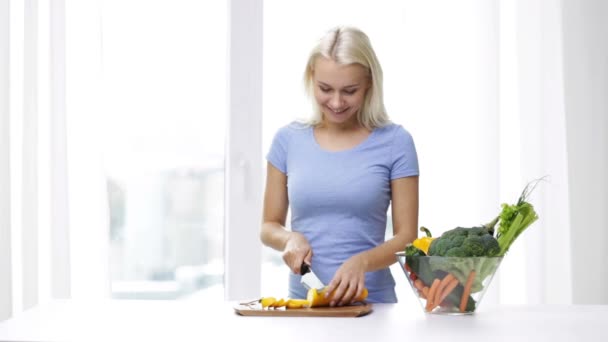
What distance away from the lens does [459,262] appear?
1.75m

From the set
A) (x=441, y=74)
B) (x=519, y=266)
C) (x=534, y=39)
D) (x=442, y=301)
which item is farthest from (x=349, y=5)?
(x=442, y=301)

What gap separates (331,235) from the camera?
2.38 metres

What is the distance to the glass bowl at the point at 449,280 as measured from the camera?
1.75 metres

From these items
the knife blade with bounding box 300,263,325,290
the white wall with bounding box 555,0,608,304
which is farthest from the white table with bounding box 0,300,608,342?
the white wall with bounding box 555,0,608,304

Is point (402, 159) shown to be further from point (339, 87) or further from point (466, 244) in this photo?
point (466, 244)

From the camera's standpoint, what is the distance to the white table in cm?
157

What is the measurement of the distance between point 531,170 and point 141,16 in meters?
1.75

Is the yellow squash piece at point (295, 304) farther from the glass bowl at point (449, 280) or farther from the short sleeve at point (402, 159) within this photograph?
the short sleeve at point (402, 159)

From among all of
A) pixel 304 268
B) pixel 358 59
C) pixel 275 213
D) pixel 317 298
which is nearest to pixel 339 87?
pixel 358 59

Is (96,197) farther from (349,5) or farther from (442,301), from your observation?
(442,301)

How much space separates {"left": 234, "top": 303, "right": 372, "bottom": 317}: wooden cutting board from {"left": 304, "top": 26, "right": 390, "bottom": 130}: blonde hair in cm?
73

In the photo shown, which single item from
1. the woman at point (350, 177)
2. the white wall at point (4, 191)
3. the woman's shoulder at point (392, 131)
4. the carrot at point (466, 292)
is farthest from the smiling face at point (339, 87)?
the white wall at point (4, 191)

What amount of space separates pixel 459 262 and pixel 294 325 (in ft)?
1.20

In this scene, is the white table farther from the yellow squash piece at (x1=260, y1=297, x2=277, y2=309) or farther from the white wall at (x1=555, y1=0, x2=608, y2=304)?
the white wall at (x1=555, y1=0, x2=608, y2=304)
